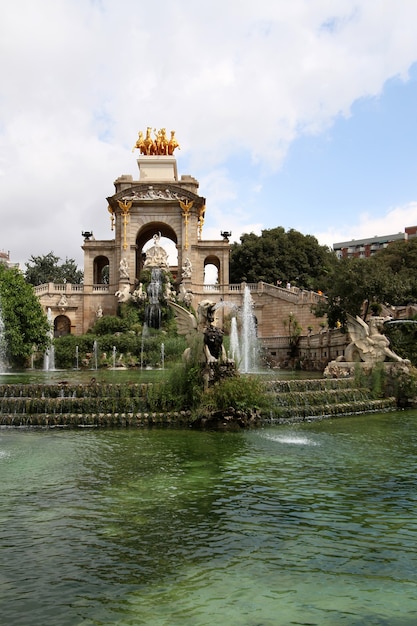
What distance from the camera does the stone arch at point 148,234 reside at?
5153 cm

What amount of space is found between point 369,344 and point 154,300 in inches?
1027

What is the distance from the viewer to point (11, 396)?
1652cm

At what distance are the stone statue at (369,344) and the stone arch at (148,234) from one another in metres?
30.8

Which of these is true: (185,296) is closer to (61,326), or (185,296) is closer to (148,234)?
(148,234)

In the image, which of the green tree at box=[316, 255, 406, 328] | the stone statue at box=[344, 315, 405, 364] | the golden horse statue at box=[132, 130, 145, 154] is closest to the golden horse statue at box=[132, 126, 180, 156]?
the golden horse statue at box=[132, 130, 145, 154]

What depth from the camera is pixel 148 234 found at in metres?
55.7

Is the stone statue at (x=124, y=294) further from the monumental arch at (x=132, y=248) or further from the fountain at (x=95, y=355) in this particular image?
the fountain at (x=95, y=355)

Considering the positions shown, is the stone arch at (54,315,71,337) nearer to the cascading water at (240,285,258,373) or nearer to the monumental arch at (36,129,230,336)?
the monumental arch at (36,129,230,336)

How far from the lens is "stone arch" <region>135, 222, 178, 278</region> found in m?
51.5

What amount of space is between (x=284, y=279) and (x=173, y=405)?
161 ft

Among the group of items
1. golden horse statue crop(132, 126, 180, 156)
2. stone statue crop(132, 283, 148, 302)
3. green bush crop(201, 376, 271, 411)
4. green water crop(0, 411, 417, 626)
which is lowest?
green water crop(0, 411, 417, 626)

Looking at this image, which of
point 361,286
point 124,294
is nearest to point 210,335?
point 361,286

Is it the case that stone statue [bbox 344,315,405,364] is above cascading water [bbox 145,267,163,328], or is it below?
below

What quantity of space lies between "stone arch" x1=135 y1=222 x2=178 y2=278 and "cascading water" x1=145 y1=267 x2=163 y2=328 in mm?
5783
